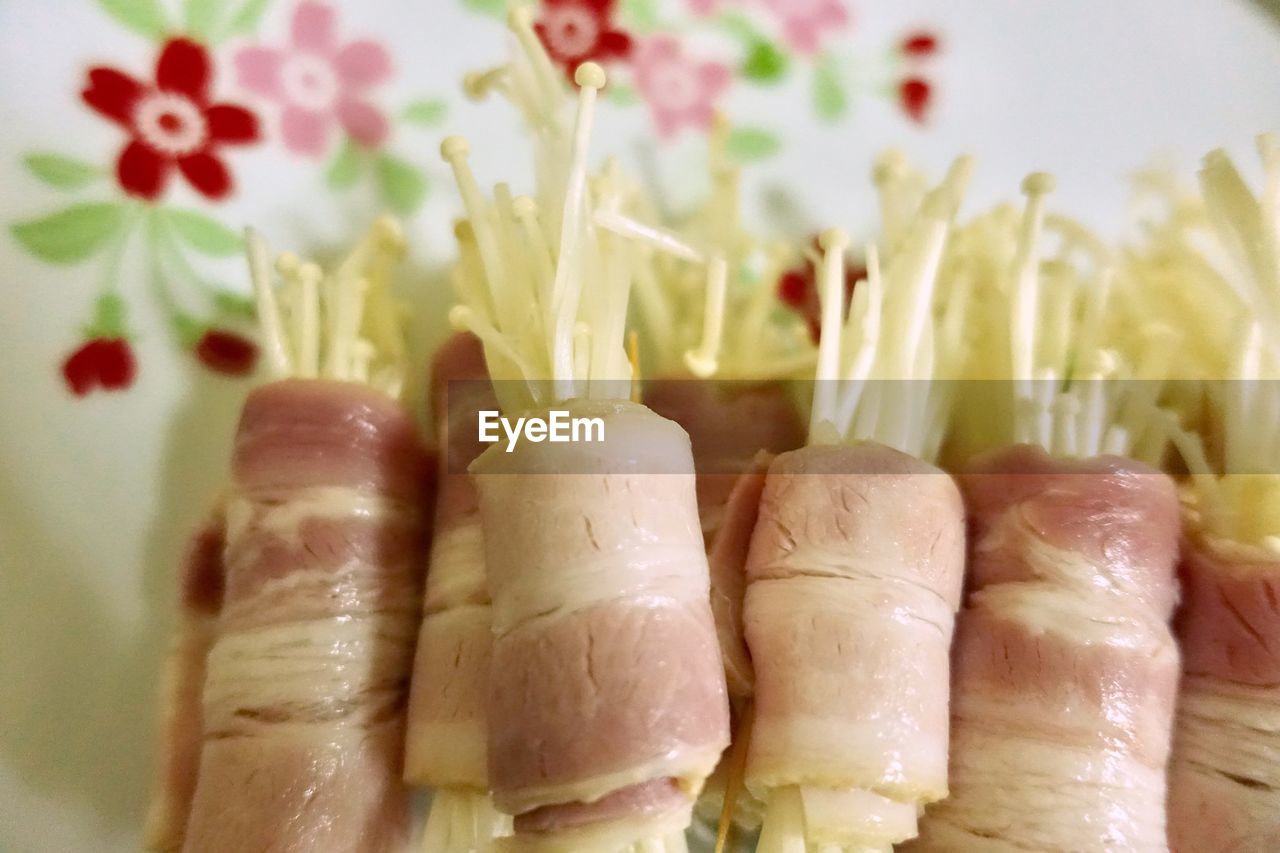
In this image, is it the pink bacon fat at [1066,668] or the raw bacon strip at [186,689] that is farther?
the raw bacon strip at [186,689]

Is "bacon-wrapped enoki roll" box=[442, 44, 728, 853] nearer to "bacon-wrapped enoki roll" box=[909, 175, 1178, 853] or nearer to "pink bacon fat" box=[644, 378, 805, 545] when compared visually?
"pink bacon fat" box=[644, 378, 805, 545]

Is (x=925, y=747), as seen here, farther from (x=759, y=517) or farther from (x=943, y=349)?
(x=943, y=349)

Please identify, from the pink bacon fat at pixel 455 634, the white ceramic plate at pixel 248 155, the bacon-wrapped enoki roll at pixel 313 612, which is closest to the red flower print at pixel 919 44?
the white ceramic plate at pixel 248 155

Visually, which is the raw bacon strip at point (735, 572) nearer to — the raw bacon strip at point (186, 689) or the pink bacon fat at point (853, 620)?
the pink bacon fat at point (853, 620)

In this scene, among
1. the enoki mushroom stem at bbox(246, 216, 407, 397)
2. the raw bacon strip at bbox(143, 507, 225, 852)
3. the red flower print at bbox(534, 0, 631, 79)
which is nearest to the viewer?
the raw bacon strip at bbox(143, 507, 225, 852)

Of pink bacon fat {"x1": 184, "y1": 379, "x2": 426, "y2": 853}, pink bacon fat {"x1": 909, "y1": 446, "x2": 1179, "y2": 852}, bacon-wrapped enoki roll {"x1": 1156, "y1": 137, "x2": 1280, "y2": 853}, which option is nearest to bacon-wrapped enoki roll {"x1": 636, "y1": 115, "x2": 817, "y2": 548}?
pink bacon fat {"x1": 909, "y1": 446, "x2": 1179, "y2": 852}

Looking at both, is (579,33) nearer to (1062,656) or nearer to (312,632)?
(312,632)
